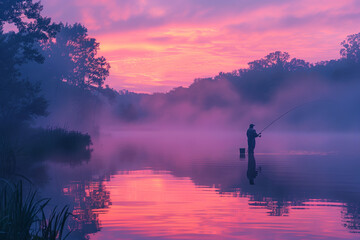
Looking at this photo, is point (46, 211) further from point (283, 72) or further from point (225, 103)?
point (225, 103)

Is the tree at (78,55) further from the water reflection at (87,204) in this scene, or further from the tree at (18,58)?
the water reflection at (87,204)

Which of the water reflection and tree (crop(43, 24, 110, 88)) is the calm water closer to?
the water reflection

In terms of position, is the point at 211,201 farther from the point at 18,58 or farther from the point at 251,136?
the point at 18,58

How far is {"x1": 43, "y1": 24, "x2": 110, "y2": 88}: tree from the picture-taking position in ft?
322

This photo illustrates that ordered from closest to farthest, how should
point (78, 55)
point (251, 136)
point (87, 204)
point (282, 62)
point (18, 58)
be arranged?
point (87, 204) → point (251, 136) → point (18, 58) → point (78, 55) → point (282, 62)

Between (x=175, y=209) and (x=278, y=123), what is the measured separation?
144 meters

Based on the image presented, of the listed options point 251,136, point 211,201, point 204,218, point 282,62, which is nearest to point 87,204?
point 211,201

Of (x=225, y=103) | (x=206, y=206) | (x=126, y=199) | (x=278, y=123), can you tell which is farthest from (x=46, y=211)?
(x=225, y=103)

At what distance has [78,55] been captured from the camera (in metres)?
98.9

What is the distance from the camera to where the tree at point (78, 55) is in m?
98.0

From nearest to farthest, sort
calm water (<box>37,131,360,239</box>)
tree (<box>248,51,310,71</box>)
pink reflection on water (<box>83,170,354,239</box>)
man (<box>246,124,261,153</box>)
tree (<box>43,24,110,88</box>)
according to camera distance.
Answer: pink reflection on water (<box>83,170,354,239</box>) → calm water (<box>37,131,360,239</box>) → man (<box>246,124,261,153</box>) → tree (<box>43,24,110,88</box>) → tree (<box>248,51,310,71</box>)

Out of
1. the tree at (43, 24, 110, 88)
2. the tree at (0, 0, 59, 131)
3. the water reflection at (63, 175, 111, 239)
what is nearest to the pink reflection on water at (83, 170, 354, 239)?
the water reflection at (63, 175, 111, 239)

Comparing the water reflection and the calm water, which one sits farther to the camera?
the water reflection

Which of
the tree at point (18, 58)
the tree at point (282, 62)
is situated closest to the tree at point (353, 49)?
the tree at point (282, 62)
